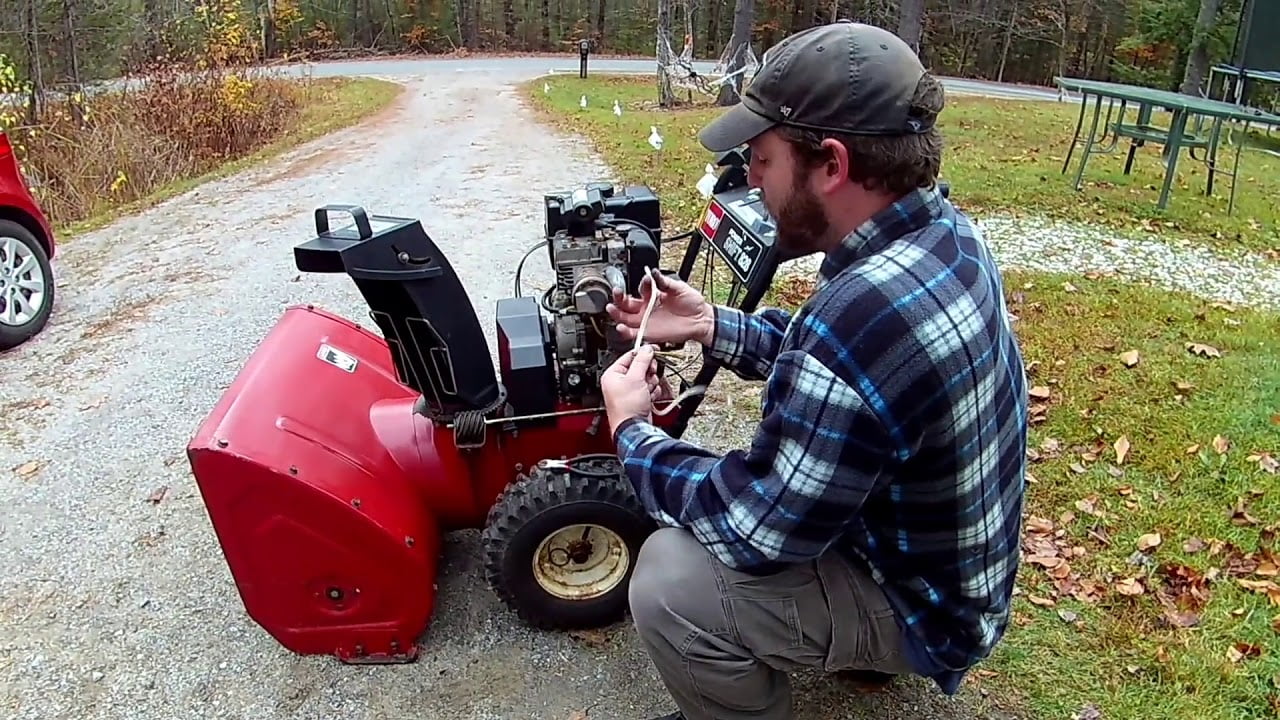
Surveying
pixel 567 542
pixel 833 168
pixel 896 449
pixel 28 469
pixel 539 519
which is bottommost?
pixel 28 469

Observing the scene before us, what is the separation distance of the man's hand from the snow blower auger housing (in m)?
0.39

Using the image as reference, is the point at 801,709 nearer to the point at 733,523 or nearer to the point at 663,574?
the point at 663,574

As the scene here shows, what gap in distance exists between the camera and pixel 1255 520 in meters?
3.22

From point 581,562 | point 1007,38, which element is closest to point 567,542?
point 581,562

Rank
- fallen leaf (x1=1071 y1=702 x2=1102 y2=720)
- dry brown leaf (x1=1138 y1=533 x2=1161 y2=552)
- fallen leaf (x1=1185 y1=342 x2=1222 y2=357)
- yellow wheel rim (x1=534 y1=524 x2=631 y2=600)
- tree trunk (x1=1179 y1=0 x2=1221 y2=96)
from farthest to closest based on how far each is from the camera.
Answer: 1. tree trunk (x1=1179 y1=0 x2=1221 y2=96)
2. fallen leaf (x1=1185 y1=342 x2=1222 y2=357)
3. dry brown leaf (x1=1138 y1=533 x2=1161 y2=552)
4. yellow wheel rim (x1=534 y1=524 x2=631 y2=600)
5. fallen leaf (x1=1071 y1=702 x2=1102 y2=720)

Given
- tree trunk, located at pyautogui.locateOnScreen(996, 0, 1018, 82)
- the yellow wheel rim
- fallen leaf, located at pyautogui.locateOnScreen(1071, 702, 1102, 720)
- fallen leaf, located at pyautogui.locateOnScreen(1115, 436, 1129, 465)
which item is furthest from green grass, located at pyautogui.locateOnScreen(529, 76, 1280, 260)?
tree trunk, located at pyautogui.locateOnScreen(996, 0, 1018, 82)

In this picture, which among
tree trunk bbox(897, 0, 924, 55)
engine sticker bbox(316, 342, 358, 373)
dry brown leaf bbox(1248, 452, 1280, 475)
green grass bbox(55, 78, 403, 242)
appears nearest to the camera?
engine sticker bbox(316, 342, 358, 373)

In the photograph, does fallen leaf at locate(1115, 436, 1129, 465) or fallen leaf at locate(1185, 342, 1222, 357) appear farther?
fallen leaf at locate(1185, 342, 1222, 357)

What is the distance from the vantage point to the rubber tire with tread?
7.85 ft

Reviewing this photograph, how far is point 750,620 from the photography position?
184 centimetres

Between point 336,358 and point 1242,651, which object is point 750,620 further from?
point 1242,651

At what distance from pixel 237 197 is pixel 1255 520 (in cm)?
809

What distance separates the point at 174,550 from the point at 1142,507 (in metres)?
3.36

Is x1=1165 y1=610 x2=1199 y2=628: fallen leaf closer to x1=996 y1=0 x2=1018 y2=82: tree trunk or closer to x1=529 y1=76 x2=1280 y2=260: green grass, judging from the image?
x1=529 y1=76 x2=1280 y2=260: green grass
